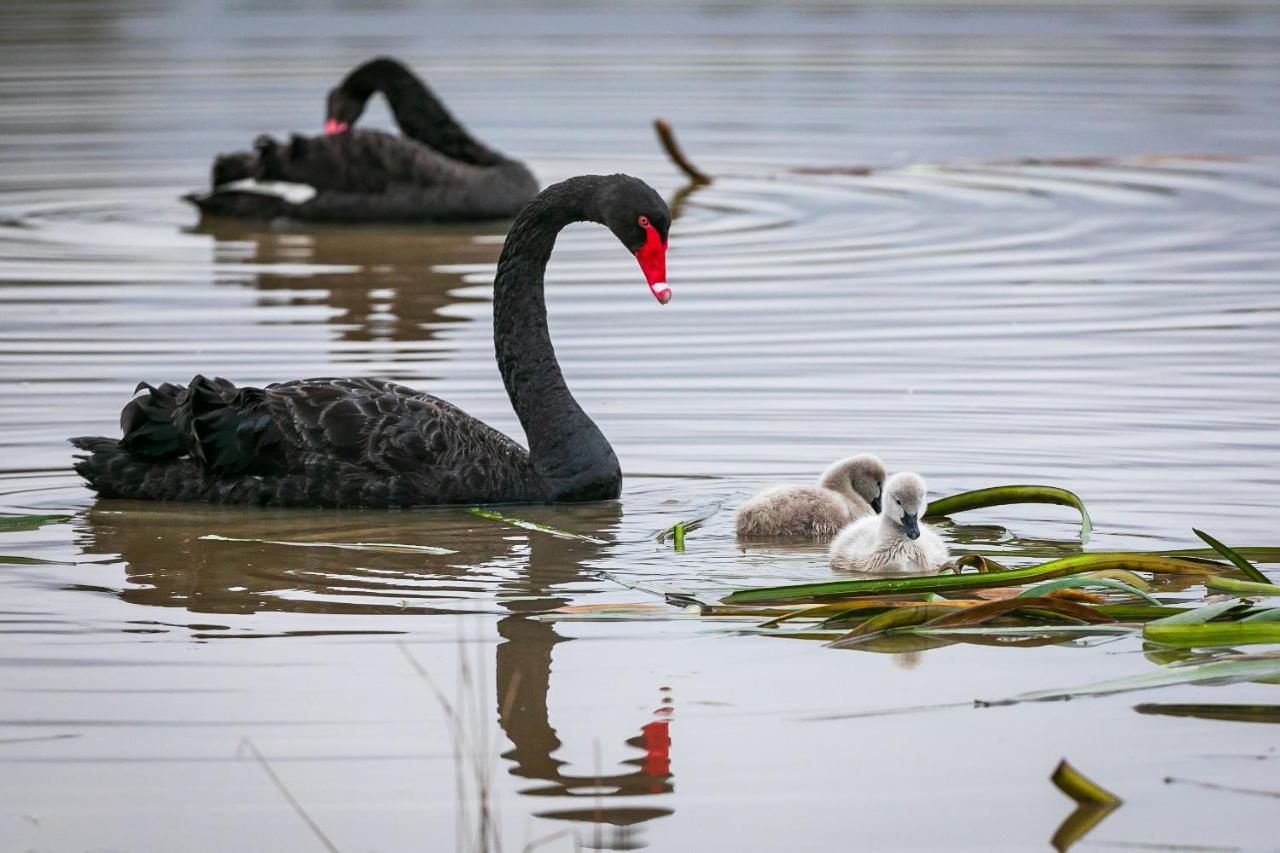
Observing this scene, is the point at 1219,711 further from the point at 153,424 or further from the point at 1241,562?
the point at 153,424

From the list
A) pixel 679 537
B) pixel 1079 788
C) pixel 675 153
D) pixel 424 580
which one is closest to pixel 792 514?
pixel 679 537

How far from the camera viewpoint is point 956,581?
5.15m

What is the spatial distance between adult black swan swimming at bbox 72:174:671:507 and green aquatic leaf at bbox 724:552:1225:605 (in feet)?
4.92

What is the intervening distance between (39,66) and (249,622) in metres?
20.8

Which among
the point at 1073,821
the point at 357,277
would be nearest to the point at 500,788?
the point at 1073,821

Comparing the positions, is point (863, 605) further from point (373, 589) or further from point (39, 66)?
point (39, 66)

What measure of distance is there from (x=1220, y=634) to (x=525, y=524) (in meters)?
2.03

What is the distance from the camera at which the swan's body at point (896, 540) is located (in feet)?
17.7

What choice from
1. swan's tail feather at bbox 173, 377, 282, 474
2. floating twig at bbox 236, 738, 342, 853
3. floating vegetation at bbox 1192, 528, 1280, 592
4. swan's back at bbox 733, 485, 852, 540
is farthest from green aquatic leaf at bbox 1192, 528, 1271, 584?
swan's tail feather at bbox 173, 377, 282, 474

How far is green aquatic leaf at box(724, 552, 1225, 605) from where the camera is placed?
5.11 meters

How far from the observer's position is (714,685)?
15.3 feet

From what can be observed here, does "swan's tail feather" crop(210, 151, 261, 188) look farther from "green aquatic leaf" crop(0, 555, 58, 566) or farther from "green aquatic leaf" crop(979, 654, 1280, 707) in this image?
"green aquatic leaf" crop(979, 654, 1280, 707)

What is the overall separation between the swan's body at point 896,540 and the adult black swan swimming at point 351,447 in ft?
3.61

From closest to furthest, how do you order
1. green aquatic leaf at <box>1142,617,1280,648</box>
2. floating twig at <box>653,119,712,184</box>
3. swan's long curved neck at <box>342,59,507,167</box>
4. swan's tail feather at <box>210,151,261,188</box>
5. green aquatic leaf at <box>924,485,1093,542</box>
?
green aquatic leaf at <box>1142,617,1280,648</box> → green aquatic leaf at <box>924,485,1093,542</box> → swan's tail feather at <box>210,151,261,188</box> → floating twig at <box>653,119,712,184</box> → swan's long curved neck at <box>342,59,507,167</box>
